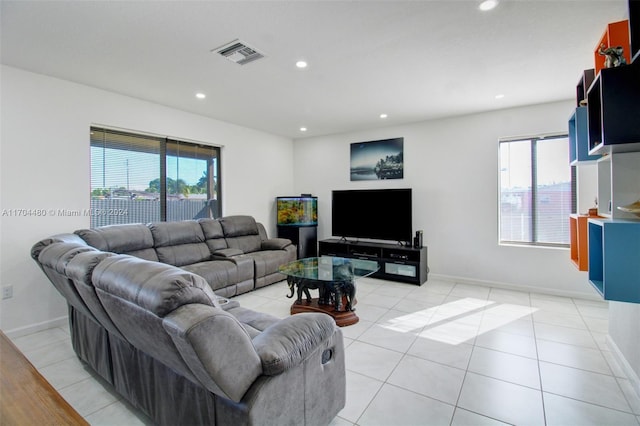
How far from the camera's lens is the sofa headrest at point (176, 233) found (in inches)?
155

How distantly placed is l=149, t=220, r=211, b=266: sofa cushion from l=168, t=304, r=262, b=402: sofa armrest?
9.88 feet

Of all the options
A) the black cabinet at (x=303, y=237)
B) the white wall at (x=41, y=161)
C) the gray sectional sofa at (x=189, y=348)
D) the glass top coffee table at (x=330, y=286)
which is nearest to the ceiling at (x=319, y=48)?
the white wall at (x=41, y=161)

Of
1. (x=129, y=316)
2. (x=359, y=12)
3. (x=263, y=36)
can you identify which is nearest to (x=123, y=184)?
(x=263, y=36)

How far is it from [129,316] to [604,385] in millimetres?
3031

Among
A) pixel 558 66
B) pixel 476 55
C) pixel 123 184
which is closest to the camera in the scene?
pixel 476 55

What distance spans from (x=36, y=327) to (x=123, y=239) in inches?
44.9

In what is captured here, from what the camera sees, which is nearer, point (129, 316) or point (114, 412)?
point (129, 316)

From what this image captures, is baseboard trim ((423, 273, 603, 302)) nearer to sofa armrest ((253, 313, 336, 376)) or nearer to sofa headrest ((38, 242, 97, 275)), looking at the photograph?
sofa armrest ((253, 313, 336, 376))

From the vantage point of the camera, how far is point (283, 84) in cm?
343

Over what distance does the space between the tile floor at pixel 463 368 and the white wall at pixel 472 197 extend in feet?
1.87

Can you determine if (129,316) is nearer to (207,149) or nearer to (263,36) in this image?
(263,36)

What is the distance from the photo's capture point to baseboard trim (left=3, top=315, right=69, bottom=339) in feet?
9.65

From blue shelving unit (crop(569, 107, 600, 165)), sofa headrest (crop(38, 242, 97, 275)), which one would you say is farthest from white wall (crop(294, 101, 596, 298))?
sofa headrest (crop(38, 242, 97, 275))

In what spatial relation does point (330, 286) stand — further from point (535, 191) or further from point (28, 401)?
point (535, 191)
